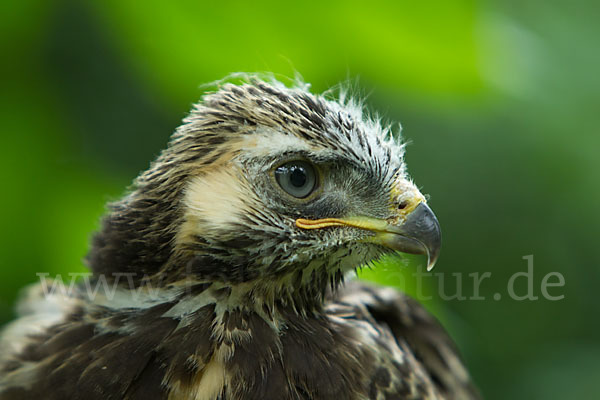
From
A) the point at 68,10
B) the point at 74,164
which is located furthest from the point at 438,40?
the point at 68,10

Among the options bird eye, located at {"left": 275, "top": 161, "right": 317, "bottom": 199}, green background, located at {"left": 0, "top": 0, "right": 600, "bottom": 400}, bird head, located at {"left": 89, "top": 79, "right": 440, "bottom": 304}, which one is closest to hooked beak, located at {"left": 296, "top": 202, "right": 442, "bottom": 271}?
bird head, located at {"left": 89, "top": 79, "right": 440, "bottom": 304}

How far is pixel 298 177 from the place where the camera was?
2588 mm

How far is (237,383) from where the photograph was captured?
2.40 metres

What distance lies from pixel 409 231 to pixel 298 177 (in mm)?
499

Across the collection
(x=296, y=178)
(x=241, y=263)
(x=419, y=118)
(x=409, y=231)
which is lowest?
(x=241, y=263)

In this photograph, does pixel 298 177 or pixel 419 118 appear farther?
pixel 419 118

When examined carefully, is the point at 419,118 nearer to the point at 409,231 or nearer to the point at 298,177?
the point at 409,231

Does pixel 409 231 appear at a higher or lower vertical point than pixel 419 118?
lower

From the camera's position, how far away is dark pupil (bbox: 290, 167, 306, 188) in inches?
102

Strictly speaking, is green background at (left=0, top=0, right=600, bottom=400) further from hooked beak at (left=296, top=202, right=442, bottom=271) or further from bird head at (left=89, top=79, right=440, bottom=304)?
hooked beak at (left=296, top=202, right=442, bottom=271)

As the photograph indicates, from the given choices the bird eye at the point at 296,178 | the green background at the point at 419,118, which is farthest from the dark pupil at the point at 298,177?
the green background at the point at 419,118

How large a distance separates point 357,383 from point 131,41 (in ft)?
5.92

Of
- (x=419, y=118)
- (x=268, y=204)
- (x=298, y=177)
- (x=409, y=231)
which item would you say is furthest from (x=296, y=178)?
(x=419, y=118)

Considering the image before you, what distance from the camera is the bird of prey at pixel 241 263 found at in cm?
245
